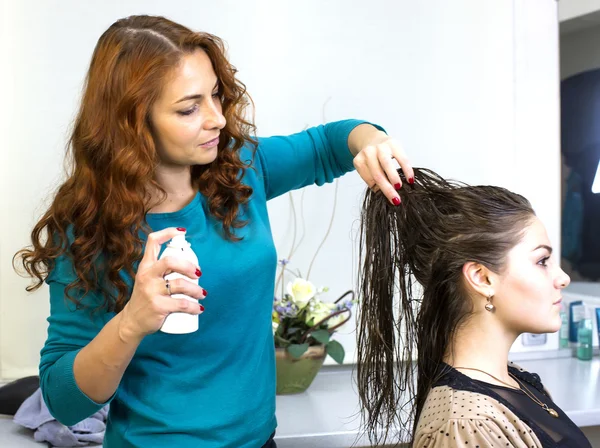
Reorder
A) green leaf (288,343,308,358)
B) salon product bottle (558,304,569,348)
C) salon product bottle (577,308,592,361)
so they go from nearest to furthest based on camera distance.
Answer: green leaf (288,343,308,358), salon product bottle (577,308,592,361), salon product bottle (558,304,569,348)

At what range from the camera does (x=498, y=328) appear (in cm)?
136

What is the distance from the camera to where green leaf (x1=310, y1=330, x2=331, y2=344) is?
2.18 metres

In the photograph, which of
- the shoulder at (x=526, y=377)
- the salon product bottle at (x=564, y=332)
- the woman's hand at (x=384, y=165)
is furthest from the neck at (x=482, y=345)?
the salon product bottle at (x=564, y=332)

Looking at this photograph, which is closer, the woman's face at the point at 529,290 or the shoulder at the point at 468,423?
the shoulder at the point at 468,423

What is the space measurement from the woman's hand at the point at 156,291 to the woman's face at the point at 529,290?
60 centimetres

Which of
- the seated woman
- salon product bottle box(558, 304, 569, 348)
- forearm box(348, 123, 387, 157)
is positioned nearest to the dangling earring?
the seated woman

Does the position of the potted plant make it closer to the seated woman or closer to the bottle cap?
the seated woman

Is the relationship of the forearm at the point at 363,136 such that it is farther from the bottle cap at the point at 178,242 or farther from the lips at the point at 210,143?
the bottle cap at the point at 178,242

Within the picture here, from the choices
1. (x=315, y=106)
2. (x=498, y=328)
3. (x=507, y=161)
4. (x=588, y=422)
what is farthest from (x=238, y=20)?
(x=588, y=422)

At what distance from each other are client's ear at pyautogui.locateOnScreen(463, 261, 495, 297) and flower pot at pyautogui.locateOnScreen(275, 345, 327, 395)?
0.91m

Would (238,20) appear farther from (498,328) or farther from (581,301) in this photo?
(581,301)

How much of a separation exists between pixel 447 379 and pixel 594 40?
1.85 metres

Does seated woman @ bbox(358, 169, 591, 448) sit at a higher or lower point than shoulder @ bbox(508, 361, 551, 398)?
higher

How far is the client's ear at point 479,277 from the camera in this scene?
4.44 feet
